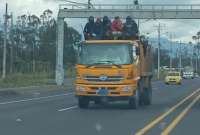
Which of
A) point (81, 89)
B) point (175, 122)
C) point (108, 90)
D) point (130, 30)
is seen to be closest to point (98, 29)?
point (130, 30)

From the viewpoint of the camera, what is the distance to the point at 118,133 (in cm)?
1697

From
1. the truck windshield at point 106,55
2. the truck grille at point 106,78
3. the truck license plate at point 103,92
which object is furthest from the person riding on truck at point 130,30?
the truck license plate at point 103,92

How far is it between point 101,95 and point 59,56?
125 feet

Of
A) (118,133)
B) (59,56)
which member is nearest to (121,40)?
(118,133)

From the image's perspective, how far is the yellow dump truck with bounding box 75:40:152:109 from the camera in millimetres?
26578

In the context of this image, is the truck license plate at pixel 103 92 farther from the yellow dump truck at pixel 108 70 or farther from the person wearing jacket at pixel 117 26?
the person wearing jacket at pixel 117 26

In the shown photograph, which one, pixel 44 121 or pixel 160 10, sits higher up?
pixel 160 10

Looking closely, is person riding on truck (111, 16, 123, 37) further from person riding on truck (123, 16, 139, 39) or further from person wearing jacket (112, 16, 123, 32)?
person riding on truck (123, 16, 139, 39)

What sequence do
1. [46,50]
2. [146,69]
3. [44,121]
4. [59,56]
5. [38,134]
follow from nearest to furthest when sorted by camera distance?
[38,134]
[44,121]
[146,69]
[59,56]
[46,50]

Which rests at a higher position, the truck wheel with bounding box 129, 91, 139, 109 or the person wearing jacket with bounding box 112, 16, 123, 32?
the person wearing jacket with bounding box 112, 16, 123, 32

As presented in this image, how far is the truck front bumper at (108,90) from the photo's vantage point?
87.3ft

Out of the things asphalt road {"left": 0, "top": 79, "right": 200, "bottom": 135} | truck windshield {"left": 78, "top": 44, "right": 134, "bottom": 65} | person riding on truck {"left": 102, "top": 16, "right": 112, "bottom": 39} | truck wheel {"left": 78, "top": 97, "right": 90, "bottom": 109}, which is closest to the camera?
asphalt road {"left": 0, "top": 79, "right": 200, "bottom": 135}

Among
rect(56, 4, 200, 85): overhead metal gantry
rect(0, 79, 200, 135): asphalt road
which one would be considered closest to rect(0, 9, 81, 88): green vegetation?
rect(56, 4, 200, 85): overhead metal gantry

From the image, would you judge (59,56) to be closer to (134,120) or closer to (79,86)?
(79,86)
